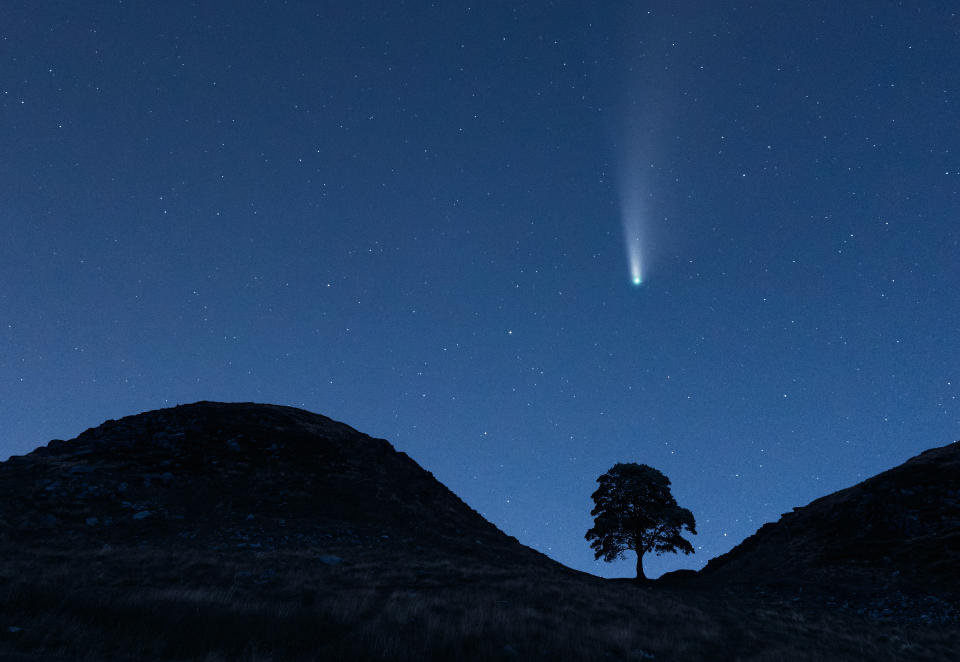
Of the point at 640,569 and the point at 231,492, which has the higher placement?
the point at 640,569

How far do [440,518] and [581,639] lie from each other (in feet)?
84.4

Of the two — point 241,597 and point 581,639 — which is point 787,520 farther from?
point 241,597

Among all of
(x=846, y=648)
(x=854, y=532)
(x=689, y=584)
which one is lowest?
(x=846, y=648)

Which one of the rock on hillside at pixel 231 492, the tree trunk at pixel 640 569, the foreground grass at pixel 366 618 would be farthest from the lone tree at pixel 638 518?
the foreground grass at pixel 366 618

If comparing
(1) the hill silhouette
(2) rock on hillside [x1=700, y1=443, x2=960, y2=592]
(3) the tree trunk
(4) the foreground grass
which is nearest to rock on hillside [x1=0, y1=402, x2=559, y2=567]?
(1) the hill silhouette

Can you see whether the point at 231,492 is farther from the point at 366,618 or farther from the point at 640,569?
the point at 640,569

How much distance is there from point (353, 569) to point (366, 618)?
Result: 7357 millimetres

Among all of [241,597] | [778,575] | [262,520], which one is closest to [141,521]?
[262,520]

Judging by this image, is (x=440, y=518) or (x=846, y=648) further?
(x=440, y=518)

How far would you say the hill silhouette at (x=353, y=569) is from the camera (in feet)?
39.9

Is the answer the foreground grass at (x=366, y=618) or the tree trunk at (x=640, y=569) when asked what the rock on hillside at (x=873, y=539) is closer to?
the tree trunk at (x=640, y=569)

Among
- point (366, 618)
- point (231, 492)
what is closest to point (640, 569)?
point (231, 492)

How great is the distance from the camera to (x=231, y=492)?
33.6 m

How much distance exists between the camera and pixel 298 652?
36.6 feet
